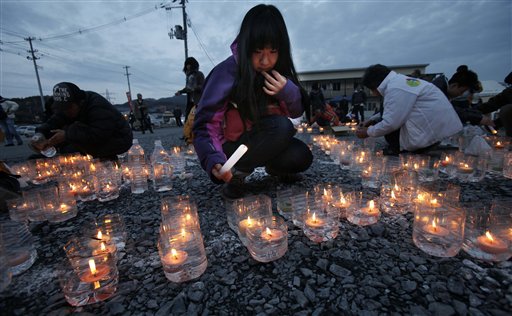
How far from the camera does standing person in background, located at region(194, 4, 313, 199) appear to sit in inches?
107

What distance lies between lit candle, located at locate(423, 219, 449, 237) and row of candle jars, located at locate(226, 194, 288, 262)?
1200 mm

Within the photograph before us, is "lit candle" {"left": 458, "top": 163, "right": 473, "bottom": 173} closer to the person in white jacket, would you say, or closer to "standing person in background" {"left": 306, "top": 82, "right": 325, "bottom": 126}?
the person in white jacket

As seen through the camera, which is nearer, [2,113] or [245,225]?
[245,225]

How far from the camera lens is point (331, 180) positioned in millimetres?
4094

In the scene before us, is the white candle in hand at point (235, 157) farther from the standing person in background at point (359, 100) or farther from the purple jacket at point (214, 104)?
the standing person in background at point (359, 100)

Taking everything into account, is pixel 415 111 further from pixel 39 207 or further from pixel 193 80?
pixel 193 80

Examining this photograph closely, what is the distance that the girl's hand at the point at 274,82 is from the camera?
2.92 meters

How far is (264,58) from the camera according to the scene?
286 centimetres

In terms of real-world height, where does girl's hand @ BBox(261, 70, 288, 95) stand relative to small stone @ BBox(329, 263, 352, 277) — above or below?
above

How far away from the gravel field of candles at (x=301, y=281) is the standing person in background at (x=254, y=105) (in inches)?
36.7

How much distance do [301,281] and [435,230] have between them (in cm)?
123

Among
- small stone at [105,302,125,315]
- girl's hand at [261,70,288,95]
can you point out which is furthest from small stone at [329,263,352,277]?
girl's hand at [261,70,288,95]

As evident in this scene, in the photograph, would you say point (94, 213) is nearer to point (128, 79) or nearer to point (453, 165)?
point (453, 165)

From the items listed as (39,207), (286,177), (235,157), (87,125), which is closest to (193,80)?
(87,125)
